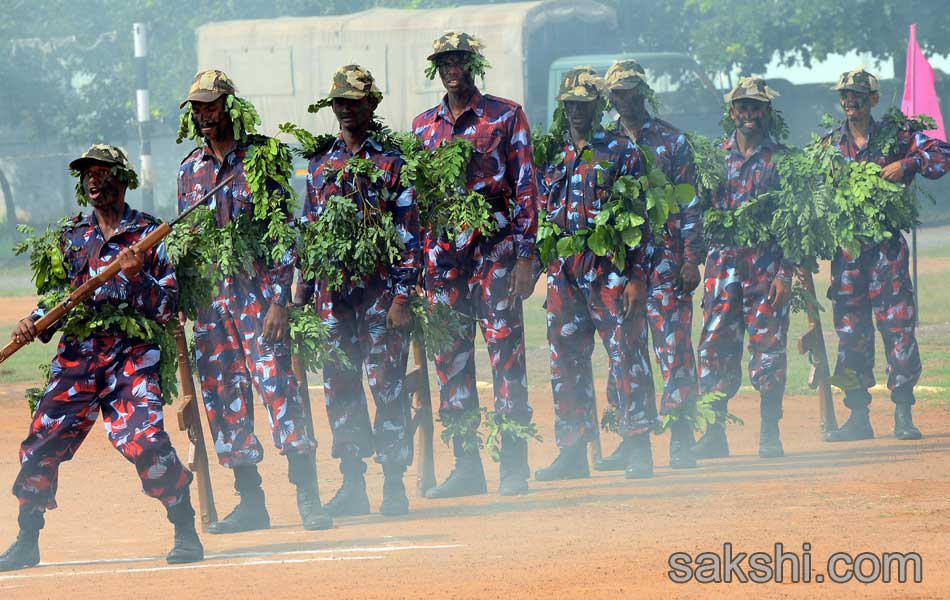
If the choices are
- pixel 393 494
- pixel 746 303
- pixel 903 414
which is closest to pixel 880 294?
pixel 903 414

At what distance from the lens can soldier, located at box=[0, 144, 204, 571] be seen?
7.54 m

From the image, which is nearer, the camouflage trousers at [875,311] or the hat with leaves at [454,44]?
the hat with leaves at [454,44]

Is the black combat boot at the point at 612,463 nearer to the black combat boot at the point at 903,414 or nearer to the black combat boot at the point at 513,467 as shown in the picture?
the black combat boot at the point at 513,467

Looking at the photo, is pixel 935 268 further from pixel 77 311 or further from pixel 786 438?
pixel 77 311

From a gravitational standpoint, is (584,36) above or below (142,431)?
above

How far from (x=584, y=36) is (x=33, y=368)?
15.0 m

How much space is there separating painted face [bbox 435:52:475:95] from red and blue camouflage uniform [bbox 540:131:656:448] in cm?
87

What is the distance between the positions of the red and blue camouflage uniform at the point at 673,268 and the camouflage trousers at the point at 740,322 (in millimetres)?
464

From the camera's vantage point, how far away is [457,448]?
31.1ft

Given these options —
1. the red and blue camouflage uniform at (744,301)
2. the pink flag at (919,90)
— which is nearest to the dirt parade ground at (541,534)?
the red and blue camouflage uniform at (744,301)

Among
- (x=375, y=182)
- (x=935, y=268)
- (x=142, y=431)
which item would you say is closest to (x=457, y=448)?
(x=375, y=182)

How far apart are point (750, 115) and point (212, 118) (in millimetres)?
3827

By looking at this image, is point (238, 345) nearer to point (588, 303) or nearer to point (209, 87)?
point (209, 87)

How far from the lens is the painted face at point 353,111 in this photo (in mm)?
8586
